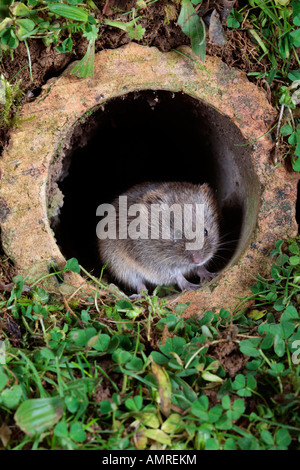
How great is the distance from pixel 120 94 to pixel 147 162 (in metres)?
2.18

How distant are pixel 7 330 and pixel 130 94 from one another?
189cm

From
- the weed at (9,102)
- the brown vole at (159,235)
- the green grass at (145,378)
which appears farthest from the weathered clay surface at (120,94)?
the brown vole at (159,235)

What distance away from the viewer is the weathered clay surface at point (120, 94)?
120 inches

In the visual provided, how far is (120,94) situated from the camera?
3137mm

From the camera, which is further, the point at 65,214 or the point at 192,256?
the point at 65,214

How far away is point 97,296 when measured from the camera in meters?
3.08

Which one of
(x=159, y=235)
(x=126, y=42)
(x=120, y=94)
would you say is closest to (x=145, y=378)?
(x=159, y=235)

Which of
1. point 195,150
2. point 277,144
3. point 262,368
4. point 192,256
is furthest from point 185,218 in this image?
point 262,368

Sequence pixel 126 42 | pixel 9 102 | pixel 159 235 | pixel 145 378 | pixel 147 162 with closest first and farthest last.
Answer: pixel 145 378 < pixel 9 102 < pixel 126 42 < pixel 159 235 < pixel 147 162

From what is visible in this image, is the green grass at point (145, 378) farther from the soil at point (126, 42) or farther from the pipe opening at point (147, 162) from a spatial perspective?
the soil at point (126, 42)

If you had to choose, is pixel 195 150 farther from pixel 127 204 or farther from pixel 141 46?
pixel 141 46

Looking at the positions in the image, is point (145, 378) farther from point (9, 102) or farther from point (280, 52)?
point (280, 52)

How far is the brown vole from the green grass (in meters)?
1.00

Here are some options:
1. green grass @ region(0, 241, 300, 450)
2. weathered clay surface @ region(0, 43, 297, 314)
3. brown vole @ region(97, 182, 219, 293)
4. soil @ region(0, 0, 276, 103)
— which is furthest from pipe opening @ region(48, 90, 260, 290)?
green grass @ region(0, 241, 300, 450)
